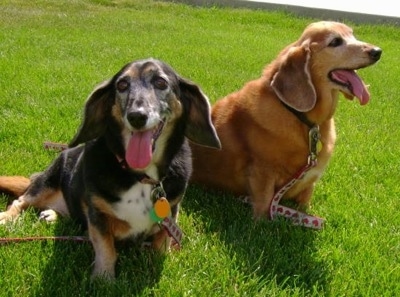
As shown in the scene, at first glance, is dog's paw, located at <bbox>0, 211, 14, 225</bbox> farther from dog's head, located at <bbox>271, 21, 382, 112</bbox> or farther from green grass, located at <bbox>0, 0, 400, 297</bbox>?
dog's head, located at <bbox>271, 21, 382, 112</bbox>

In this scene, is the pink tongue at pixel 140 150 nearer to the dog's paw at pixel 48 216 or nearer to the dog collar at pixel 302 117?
the dog's paw at pixel 48 216

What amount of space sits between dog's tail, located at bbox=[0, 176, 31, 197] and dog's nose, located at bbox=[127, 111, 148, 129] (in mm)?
1353

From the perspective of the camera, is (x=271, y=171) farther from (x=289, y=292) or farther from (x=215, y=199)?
(x=289, y=292)

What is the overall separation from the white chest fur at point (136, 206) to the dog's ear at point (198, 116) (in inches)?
16.3

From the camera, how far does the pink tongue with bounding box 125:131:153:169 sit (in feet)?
8.92

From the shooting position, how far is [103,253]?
2.83 metres

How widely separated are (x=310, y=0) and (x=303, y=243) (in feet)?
48.3

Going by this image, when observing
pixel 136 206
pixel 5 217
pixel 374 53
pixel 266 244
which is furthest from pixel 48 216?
pixel 374 53

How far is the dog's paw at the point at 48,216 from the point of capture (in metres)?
3.37

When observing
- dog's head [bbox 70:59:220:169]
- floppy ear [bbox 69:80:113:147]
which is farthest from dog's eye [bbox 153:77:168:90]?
floppy ear [bbox 69:80:113:147]

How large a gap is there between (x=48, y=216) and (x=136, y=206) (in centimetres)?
78

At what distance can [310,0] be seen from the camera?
16.9 metres

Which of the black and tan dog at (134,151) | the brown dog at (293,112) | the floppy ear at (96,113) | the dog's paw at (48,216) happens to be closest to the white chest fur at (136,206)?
the black and tan dog at (134,151)

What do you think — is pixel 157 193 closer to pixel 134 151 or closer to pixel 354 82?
pixel 134 151
